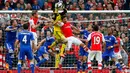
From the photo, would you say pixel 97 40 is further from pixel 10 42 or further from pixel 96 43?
pixel 10 42

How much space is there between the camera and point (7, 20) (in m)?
25.2

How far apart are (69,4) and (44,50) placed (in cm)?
457

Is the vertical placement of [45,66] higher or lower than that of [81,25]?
lower

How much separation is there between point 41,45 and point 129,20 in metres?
3.57

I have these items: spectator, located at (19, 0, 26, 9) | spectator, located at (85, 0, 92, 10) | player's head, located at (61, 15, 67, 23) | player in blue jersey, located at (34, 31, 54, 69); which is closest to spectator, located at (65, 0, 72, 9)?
spectator, located at (85, 0, 92, 10)

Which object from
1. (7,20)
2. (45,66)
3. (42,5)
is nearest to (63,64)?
(45,66)

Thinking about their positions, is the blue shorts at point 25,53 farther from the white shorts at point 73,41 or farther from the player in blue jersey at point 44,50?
the player in blue jersey at point 44,50

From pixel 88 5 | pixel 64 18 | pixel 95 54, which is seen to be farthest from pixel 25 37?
pixel 88 5

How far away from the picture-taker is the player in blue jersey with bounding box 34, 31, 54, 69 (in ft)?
82.5

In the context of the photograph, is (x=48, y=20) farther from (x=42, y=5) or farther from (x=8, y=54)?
(x=42, y=5)

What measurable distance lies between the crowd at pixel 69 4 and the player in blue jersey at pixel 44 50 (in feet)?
10.1

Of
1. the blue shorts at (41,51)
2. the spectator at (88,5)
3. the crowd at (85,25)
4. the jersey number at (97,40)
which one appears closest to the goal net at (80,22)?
the crowd at (85,25)

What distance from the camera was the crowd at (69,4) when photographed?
92.8 ft

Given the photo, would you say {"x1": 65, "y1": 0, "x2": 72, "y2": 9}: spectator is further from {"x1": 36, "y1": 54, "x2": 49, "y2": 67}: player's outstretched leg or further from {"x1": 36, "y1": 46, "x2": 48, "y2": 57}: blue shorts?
{"x1": 36, "y1": 54, "x2": 49, "y2": 67}: player's outstretched leg
